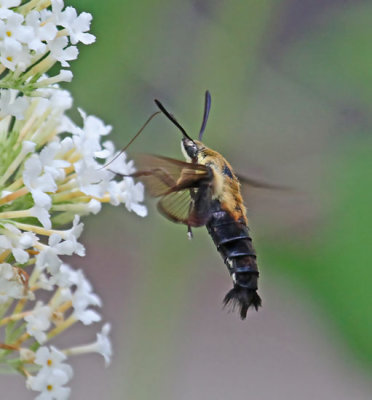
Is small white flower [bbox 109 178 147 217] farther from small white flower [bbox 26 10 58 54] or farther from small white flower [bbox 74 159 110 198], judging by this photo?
small white flower [bbox 26 10 58 54]

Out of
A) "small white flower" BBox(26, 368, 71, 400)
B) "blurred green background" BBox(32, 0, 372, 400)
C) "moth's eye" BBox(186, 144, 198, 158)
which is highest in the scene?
"blurred green background" BBox(32, 0, 372, 400)

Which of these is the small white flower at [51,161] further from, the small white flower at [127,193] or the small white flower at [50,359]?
the small white flower at [50,359]

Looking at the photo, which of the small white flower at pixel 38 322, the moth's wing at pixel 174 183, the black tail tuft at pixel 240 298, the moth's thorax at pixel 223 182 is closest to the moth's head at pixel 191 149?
the moth's thorax at pixel 223 182

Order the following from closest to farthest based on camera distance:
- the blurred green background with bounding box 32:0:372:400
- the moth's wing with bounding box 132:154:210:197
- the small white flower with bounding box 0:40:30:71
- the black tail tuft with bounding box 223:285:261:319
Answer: the small white flower with bounding box 0:40:30:71, the moth's wing with bounding box 132:154:210:197, the black tail tuft with bounding box 223:285:261:319, the blurred green background with bounding box 32:0:372:400

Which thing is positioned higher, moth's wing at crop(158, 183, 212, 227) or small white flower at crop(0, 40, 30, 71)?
small white flower at crop(0, 40, 30, 71)

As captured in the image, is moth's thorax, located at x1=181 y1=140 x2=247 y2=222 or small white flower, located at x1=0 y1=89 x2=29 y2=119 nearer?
small white flower, located at x1=0 y1=89 x2=29 y2=119

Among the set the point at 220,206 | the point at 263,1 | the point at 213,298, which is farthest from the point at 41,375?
the point at 213,298

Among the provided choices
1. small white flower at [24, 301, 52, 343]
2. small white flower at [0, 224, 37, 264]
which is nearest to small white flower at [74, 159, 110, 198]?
small white flower at [0, 224, 37, 264]
